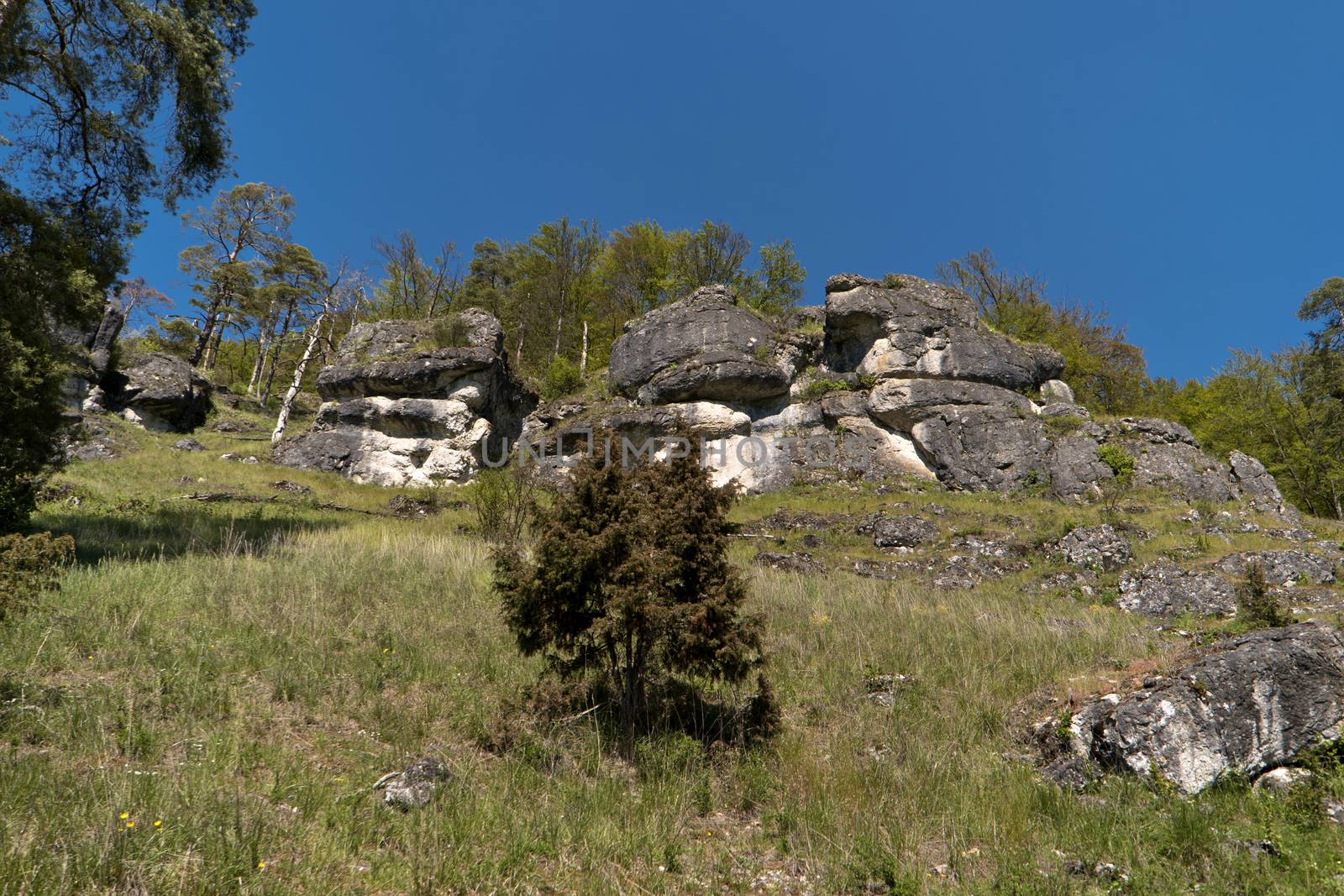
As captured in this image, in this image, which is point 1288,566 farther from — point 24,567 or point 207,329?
point 207,329

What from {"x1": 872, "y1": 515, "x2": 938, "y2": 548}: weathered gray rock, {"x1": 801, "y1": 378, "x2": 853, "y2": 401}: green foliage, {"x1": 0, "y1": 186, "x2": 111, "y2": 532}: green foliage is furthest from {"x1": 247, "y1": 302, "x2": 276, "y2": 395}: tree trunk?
{"x1": 872, "y1": 515, "x2": 938, "y2": 548}: weathered gray rock

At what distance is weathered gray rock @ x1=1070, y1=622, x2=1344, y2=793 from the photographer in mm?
4508

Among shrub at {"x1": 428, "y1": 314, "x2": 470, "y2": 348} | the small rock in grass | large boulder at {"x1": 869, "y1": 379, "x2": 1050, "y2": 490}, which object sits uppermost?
shrub at {"x1": 428, "y1": 314, "x2": 470, "y2": 348}

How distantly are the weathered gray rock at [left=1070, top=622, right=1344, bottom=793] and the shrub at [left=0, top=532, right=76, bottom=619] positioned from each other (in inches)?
288

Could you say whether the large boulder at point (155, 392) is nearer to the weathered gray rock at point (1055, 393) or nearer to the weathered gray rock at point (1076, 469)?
the weathered gray rock at point (1076, 469)

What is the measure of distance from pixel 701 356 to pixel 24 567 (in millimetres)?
23586

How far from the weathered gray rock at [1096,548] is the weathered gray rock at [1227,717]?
446 inches

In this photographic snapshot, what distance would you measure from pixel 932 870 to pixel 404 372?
25982 millimetres

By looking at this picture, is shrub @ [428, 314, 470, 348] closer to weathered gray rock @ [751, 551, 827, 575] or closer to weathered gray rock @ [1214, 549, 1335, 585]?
weathered gray rock @ [751, 551, 827, 575]

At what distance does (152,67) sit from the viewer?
430 inches

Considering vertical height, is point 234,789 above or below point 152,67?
below

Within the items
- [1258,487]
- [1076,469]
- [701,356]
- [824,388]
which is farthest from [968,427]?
[701,356]

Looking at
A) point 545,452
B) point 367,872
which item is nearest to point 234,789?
point 367,872

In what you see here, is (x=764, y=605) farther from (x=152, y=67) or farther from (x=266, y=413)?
(x=266, y=413)
